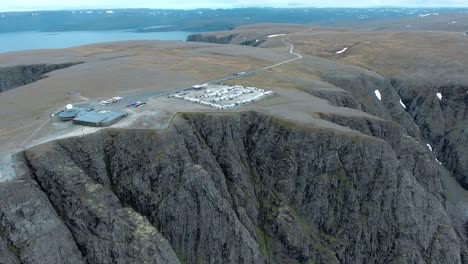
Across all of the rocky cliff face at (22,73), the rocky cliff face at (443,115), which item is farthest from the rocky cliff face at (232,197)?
the rocky cliff face at (22,73)

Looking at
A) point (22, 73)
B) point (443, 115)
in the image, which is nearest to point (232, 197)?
point (443, 115)

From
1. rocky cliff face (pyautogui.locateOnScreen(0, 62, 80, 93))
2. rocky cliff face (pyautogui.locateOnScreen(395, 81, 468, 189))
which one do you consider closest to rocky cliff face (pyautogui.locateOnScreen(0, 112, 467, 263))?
rocky cliff face (pyautogui.locateOnScreen(395, 81, 468, 189))

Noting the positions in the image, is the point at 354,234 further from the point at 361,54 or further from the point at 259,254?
the point at 361,54

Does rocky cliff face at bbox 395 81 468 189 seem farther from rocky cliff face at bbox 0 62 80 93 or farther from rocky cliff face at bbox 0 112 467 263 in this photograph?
rocky cliff face at bbox 0 62 80 93

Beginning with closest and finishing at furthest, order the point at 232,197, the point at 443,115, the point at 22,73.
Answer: the point at 232,197 → the point at 443,115 → the point at 22,73

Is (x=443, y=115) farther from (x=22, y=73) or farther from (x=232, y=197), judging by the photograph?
(x=22, y=73)

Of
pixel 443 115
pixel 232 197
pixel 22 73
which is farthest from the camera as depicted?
pixel 22 73

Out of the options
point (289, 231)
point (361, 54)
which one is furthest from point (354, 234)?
point (361, 54)

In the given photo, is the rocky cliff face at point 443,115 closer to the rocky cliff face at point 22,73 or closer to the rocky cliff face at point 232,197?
the rocky cliff face at point 232,197
